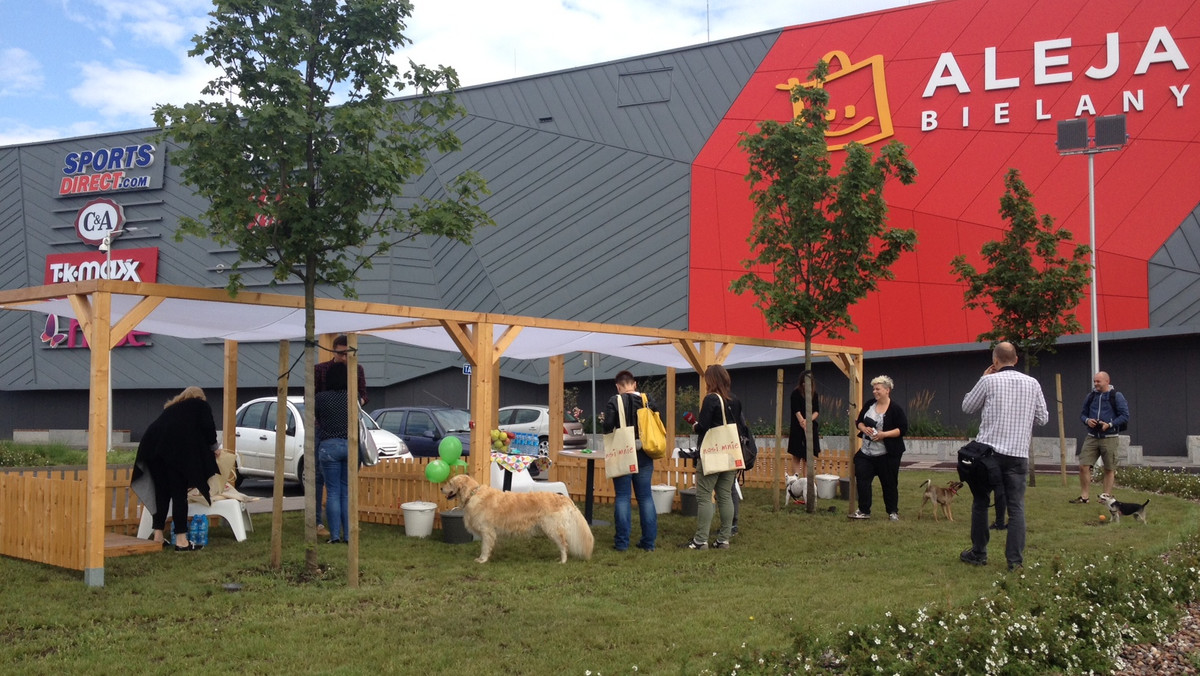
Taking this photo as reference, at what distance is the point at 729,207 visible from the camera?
2480 cm

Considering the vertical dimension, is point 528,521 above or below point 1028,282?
below

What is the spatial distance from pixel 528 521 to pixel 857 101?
62.4 feet

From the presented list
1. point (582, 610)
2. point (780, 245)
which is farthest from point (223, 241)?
point (780, 245)

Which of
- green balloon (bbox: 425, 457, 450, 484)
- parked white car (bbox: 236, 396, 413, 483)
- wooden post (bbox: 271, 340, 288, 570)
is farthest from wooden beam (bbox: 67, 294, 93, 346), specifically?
parked white car (bbox: 236, 396, 413, 483)

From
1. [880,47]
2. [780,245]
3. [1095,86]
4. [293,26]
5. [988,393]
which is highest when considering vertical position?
[880,47]

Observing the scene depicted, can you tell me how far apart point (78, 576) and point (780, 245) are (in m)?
8.07

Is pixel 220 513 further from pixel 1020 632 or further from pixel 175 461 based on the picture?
pixel 1020 632

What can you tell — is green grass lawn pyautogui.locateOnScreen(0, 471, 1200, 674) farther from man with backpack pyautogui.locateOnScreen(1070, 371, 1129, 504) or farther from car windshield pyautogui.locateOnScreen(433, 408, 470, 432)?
car windshield pyautogui.locateOnScreen(433, 408, 470, 432)

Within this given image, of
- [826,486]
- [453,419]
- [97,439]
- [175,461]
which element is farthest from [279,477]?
[453,419]

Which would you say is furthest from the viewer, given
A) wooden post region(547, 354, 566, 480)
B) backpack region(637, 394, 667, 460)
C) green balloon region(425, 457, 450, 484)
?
wooden post region(547, 354, 566, 480)

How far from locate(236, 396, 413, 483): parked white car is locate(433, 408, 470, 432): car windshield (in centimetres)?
201

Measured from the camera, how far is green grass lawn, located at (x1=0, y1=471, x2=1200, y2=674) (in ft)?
15.6

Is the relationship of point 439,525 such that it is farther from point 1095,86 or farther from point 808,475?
point 1095,86

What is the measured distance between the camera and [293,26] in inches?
255
